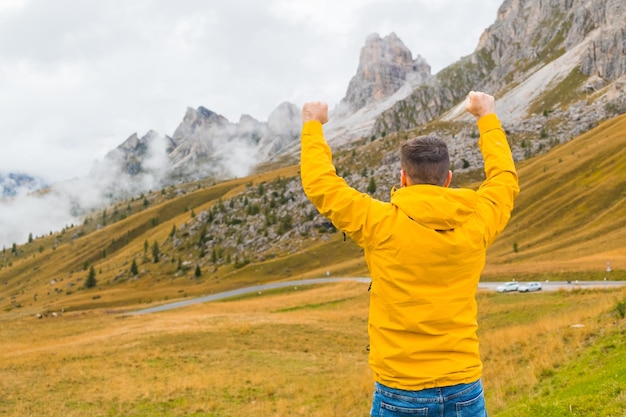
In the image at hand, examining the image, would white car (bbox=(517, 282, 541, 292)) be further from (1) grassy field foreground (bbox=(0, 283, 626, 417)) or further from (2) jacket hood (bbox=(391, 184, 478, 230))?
(2) jacket hood (bbox=(391, 184, 478, 230))

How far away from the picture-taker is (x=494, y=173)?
480 centimetres

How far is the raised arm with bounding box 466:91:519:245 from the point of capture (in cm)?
447

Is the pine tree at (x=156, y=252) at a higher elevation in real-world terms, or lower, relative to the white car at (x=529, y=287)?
higher

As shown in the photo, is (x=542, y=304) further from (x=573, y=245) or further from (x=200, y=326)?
(x=573, y=245)

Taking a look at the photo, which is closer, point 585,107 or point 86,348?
point 86,348

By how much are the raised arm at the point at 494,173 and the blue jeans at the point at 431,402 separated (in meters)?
1.38

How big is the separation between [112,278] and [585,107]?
181 metres

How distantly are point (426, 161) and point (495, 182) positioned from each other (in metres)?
0.94

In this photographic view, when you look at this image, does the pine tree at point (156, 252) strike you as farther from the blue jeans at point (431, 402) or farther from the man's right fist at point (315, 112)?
the blue jeans at point (431, 402)

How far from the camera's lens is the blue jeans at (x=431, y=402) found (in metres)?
4.02

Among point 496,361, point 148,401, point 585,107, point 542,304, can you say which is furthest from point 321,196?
point 585,107

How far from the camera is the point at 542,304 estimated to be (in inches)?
1326

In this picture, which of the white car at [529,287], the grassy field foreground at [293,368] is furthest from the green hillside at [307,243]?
the grassy field foreground at [293,368]

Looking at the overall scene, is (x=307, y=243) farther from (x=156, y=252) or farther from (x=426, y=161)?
(x=426, y=161)
